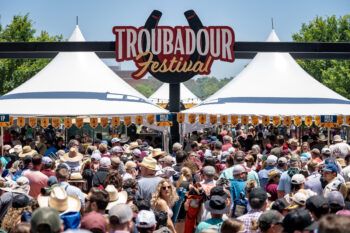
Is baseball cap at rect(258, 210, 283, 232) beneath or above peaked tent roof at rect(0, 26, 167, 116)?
beneath

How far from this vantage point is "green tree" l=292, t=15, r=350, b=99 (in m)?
46.2

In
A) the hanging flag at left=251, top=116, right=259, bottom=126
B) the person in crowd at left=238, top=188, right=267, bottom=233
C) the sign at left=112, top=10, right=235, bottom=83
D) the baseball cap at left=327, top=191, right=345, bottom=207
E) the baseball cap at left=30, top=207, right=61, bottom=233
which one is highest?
the sign at left=112, top=10, right=235, bottom=83

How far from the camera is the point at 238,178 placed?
10109 millimetres

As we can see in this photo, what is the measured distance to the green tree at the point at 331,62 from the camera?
152 feet

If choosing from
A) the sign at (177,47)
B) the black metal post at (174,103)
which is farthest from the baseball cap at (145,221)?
the black metal post at (174,103)

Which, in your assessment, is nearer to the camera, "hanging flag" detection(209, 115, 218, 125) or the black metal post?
"hanging flag" detection(209, 115, 218, 125)

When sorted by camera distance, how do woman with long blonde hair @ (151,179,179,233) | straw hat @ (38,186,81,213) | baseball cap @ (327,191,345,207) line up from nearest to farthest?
straw hat @ (38,186,81,213) < baseball cap @ (327,191,345,207) < woman with long blonde hair @ (151,179,179,233)

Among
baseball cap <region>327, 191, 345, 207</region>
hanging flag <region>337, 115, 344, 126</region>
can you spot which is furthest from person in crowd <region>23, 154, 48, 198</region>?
hanging flag <region>337, 115, 344, 126</region>

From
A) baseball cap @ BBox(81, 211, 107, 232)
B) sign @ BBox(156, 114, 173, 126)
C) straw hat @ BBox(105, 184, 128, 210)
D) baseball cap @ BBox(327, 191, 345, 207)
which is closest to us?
baseball cap @ BBox(81, 211, 107, 232)

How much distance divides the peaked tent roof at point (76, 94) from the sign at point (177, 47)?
1092 millimetres

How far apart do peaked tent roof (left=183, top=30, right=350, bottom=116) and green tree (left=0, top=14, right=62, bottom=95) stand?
23418 mm

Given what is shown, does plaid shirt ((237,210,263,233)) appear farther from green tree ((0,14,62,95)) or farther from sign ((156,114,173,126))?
green tree ((0,14,62,95))

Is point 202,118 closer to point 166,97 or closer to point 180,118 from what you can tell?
point 180,118

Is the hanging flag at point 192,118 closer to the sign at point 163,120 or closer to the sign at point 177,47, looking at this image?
the sign at point 163,120
